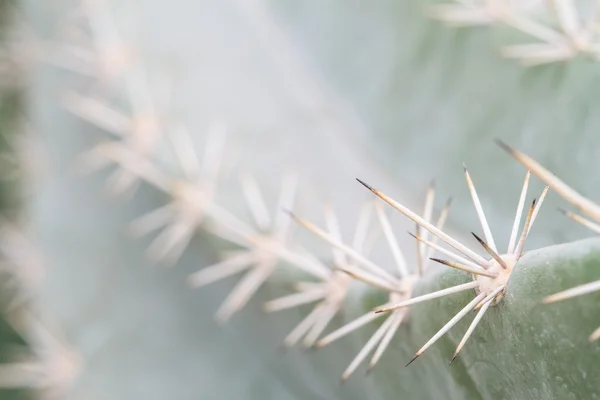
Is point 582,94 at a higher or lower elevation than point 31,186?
lower

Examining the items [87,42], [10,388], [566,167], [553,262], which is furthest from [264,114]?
[10,388]

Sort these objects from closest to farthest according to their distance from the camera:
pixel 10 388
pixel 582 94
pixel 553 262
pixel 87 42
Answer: pixel 553 262, pixel 582 94, pixel 87 42, pixel 10 388

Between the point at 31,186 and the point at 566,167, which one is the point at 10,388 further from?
the point at 566,167

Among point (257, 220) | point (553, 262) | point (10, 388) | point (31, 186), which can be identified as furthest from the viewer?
point (10, 388)

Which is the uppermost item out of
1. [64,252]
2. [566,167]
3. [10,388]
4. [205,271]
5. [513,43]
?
[10,388]

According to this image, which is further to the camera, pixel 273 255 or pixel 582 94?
pixel 273 255

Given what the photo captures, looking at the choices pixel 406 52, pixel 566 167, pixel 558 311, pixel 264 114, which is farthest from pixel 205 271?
pixel 558 311
